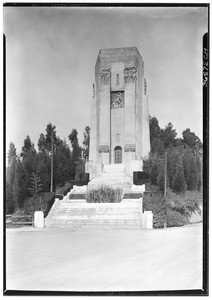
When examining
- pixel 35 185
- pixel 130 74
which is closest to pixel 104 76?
pixel 130 74

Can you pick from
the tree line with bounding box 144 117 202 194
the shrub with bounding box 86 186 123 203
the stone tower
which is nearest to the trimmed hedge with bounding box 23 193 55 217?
the shrub with bounding box 86 186 123 203

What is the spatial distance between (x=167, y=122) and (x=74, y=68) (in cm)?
164

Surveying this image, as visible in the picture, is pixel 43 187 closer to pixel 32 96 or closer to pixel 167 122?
pixel 32 96

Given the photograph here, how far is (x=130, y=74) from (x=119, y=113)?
1.03 m

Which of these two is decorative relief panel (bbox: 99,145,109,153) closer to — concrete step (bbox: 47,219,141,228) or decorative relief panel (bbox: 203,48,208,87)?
concrete step (bbox: 47,219,141,228)

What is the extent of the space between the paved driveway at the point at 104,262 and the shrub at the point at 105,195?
118 centimetres

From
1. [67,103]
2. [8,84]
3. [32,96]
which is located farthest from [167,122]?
[8,84]

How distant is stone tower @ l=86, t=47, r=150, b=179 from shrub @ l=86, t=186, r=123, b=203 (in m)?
0.28

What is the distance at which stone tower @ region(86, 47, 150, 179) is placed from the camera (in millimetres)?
7754

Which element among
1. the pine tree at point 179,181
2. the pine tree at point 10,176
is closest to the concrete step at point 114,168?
the pine tree at point 179,181

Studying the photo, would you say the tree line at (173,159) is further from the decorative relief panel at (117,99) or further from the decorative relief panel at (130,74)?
the decorative relief panel at (117,99)

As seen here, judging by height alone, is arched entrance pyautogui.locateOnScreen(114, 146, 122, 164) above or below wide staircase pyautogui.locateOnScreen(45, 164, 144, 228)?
above

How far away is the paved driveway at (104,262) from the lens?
5.06 metres

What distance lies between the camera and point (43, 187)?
7.09 metres
